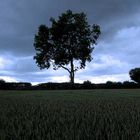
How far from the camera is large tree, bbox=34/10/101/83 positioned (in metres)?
70.2

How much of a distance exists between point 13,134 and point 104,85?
51.3 metres

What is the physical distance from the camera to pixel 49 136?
366cm

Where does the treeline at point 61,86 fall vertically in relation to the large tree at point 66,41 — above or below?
below

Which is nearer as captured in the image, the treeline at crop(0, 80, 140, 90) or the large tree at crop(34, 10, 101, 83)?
the treeline at crop(0, 80, 140, 90)

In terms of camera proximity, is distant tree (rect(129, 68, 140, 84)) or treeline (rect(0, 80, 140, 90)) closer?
treeline (rect(0, 80, 140, 90))

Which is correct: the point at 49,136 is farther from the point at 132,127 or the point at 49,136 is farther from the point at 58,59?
the point at 58,59

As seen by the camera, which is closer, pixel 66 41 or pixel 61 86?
pixel 61 86

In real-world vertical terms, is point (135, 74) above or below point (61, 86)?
above

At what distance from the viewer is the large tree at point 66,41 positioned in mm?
70188

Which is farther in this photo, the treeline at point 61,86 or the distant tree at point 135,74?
the distant tree at point 135,74

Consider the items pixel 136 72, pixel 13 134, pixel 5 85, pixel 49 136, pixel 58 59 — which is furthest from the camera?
pixel 136 72

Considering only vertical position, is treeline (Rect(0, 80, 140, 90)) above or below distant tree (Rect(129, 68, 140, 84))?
below

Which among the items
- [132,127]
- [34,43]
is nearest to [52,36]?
[34,43]

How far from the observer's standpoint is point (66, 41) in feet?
235
